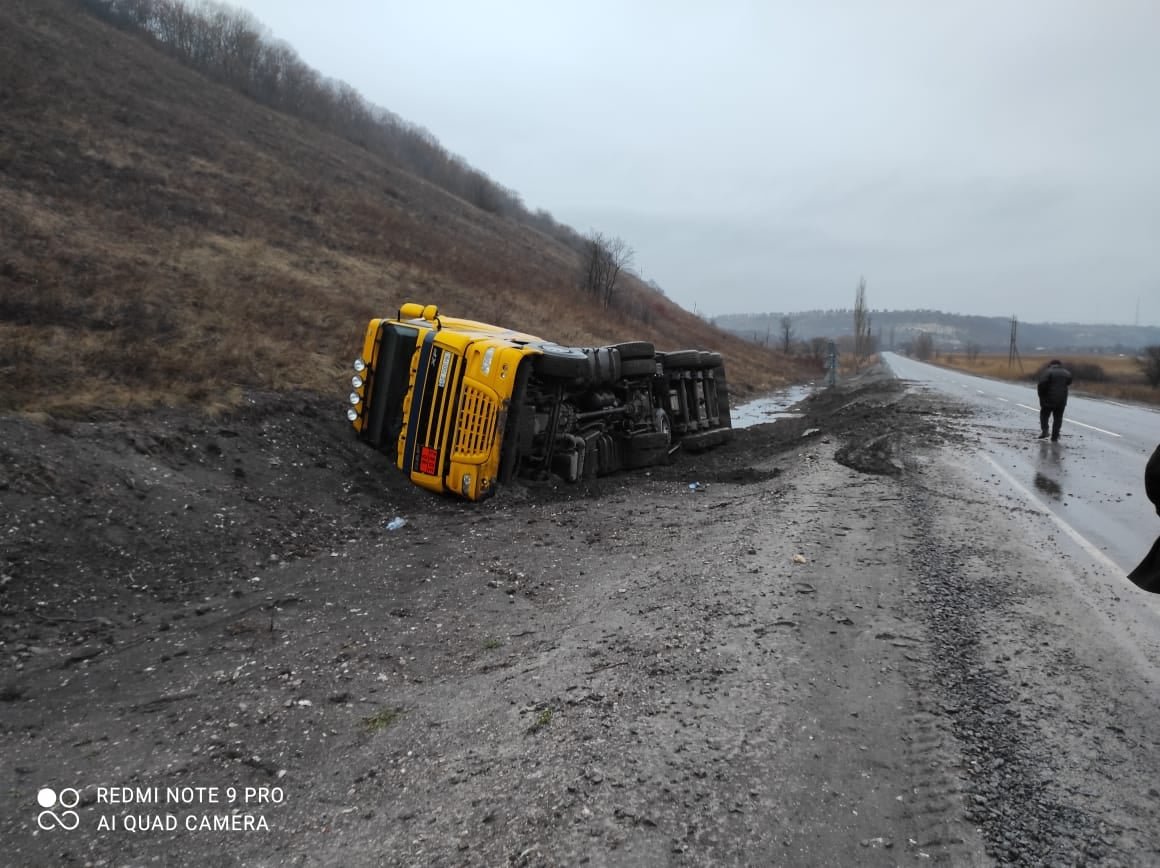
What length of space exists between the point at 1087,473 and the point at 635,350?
20.3 feet

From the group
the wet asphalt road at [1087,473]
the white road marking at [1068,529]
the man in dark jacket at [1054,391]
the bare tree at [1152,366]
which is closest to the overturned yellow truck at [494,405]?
the white road marking at [1068,529]

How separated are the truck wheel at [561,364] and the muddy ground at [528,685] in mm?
1694

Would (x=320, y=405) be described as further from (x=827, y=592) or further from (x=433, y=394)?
(x=827, y=592)

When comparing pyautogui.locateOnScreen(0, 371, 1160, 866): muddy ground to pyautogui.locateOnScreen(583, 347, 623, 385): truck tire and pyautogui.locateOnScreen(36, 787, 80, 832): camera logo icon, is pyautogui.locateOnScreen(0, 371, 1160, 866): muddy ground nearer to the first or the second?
pyautogui.locateOnScreen(36, 787, 80, 832): camera logo icon

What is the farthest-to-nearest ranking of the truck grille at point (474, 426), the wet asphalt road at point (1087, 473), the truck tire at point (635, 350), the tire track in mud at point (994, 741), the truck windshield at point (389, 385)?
the truck tire at point (635, 350) → the truck windshield at point (389, 385) → the truck grille at point (474, 426) → the wet asphalt road at point (1087, 473) → the tire track in mud at point (994, 741)

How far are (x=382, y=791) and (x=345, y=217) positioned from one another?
95.4ft

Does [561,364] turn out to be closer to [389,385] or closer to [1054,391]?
[389,385]

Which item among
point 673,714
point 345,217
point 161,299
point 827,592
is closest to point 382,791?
point 673,714

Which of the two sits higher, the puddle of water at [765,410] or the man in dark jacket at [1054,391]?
the man in dark jacket at [1054,391]

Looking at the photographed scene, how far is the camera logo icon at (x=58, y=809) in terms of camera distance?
2.64 metres

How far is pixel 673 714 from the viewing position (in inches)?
124

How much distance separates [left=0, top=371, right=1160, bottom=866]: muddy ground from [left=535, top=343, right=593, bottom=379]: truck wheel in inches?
66.7

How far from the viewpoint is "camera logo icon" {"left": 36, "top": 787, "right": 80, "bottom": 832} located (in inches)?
104

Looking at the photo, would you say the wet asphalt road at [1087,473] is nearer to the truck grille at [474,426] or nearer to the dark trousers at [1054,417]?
the dark trousers at [1054,417]
